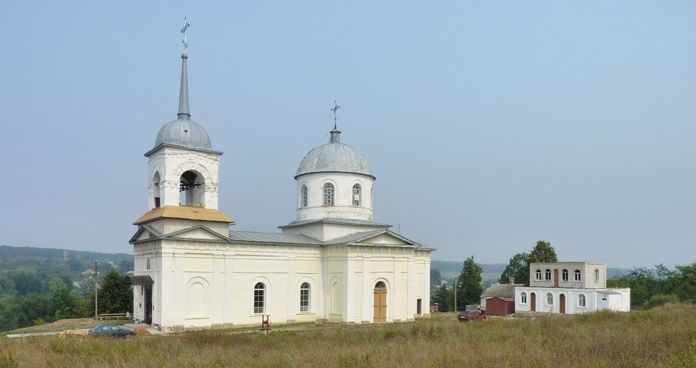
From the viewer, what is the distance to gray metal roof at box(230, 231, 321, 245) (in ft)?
108

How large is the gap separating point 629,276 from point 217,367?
2374 inches

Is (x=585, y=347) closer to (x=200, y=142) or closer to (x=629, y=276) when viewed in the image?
(x=200, y=142)

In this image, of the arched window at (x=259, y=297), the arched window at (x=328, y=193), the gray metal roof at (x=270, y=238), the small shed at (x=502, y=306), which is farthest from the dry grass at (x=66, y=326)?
the small shed at (x=502, y=306)

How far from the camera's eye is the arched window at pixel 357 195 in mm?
38125

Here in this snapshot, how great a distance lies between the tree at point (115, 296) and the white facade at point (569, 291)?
1220 inches

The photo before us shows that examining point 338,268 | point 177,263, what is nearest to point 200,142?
point 177,263

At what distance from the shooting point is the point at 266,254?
1307 inches

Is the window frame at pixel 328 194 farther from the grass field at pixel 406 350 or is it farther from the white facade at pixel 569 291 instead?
the white facade at pixel 569 291

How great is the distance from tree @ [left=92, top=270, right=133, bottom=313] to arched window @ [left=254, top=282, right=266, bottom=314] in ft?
40.2

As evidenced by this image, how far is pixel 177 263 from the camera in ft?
98.0

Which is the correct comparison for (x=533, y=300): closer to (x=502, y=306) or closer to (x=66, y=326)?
(x=502, y=306)

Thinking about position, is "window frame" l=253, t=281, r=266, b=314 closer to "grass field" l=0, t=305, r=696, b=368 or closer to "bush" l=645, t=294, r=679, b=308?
"grass field" l=0, t=305, r=696, b=368

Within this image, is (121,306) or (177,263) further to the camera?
(121,306)

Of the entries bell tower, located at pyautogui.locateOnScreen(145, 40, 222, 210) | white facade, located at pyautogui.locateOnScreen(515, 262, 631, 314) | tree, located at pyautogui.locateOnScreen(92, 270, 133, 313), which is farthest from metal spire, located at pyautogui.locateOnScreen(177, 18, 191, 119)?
white facade, located at pyautogui.locateOnScreen(515, 262, 631, 314)
